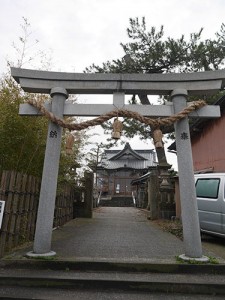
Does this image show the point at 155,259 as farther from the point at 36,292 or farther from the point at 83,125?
the point at 83,125

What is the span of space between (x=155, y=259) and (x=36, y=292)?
2051 mm

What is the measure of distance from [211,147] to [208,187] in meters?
5.28

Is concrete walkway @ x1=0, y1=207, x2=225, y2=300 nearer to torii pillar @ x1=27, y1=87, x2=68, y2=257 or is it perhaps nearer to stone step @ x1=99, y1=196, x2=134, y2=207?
torii pillar @ x1=27, y1=87, x2=68, y2=257

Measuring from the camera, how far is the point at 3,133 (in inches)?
219

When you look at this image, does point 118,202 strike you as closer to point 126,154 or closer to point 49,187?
point 126,154

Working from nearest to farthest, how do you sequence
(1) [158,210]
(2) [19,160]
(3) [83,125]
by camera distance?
(3) [83,125]
(2) [19,160]
(1) [158,210]

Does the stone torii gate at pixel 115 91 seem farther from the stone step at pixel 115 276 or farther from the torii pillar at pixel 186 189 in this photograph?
the stone step at pixel 115 276

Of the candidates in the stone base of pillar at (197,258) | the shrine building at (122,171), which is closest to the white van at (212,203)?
the stone base of pillar at (197,258)

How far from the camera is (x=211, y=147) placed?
1211cm

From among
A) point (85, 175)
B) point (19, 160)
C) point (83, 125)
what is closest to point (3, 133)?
point (19, 160)

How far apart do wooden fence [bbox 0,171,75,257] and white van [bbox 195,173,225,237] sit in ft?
14.8

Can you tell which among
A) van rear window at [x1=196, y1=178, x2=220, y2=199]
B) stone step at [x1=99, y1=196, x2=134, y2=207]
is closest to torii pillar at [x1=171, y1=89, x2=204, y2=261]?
van rear window at [x1=196, y1=178, x2=220, y2=199]

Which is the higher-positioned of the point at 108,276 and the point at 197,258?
the point at 197,258

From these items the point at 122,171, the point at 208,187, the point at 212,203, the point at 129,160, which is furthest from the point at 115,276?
the point at 129,160
